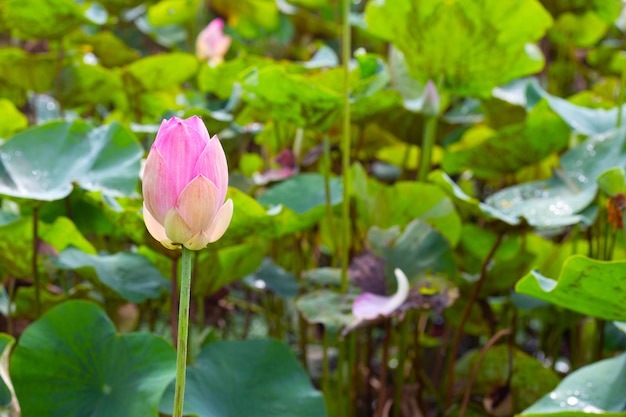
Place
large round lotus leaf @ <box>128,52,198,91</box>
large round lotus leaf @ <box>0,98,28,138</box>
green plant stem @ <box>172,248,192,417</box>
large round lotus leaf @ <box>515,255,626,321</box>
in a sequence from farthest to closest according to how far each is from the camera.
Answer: large round lotus leaf @ <box>128,52,198,91</box> → large round lotus leaf @ <box>0,98,28,138</box> → large round lotus leaf @ <box>515,255,626,321</box> → green plant stem @ <box>172,248,192,417</box>

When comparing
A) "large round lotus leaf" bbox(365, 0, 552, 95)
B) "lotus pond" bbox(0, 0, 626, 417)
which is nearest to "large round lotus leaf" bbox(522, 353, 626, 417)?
"lotus pond" bbox(0, 0, 626, 417)

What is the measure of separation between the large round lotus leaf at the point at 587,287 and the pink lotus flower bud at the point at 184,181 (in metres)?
0.30

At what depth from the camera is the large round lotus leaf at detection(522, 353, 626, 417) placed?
658 mm

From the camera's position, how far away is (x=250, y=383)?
2.39ft

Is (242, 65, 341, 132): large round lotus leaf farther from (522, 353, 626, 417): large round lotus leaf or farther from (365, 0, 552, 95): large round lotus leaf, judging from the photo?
(522, 353, 626, 417): large round lotus leaf

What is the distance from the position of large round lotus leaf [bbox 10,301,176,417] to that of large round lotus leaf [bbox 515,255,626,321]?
323 millimetres

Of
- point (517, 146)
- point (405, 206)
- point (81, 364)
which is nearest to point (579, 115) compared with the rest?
point (517, 146)

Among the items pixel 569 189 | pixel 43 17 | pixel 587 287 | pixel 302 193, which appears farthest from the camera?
pixel 43 17

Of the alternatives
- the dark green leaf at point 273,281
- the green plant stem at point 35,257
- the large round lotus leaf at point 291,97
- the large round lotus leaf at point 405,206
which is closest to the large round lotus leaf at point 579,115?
the large round lotus leaf at point 405,206

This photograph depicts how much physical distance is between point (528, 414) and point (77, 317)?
0.41 m

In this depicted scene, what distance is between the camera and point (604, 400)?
0.67 m

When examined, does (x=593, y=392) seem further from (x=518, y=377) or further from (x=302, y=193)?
(x=302, y=193)

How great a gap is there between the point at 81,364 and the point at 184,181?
0.36 m

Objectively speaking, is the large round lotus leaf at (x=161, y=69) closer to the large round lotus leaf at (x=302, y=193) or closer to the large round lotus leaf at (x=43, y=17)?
the large round lotus leaf at (x=43, y=17)
